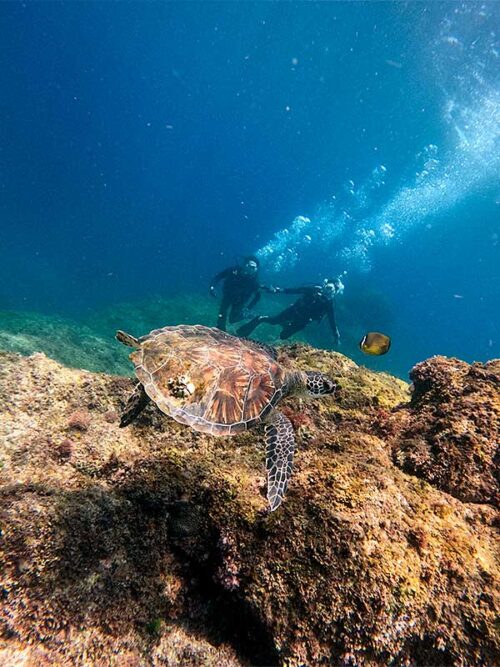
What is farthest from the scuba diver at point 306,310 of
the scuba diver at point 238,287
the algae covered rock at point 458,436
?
the algae covered rock at point 458,436

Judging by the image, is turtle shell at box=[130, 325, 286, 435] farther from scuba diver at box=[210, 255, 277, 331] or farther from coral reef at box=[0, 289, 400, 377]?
scuba diver at box=[210, 255, 277, 331]

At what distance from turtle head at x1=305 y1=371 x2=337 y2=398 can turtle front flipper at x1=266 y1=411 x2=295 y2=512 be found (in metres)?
0.63

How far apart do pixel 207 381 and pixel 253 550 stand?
1.67 m

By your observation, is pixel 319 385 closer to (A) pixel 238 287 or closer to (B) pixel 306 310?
(B) pixel 306 310

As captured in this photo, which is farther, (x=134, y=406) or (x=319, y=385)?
(x=319, y=385)

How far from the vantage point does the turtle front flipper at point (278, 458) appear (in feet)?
7.39

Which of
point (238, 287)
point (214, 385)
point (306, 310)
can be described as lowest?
point (214, 385)

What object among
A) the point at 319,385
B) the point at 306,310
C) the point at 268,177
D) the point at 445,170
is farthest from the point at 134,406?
the point at 268,177

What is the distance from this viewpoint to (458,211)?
233 feet

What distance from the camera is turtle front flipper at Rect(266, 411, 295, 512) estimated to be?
2254 millimetres

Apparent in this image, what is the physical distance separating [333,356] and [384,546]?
348 cm

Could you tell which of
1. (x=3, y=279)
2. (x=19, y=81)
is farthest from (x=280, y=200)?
(x=3, y=279)

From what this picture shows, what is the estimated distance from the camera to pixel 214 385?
3.29m

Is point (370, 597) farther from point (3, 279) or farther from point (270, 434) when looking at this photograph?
point (3, 279)
